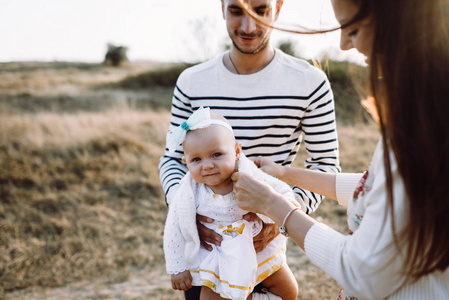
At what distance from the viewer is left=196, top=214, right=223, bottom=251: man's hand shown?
184cm

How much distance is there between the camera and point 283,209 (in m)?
1.45

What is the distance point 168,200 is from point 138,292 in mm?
2014

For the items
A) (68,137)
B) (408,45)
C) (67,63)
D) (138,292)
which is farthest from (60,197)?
(67,63)

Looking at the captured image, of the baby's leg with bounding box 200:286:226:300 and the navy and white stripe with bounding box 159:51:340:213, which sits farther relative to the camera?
the navy and white stripe with bounding box 159:51:340:213

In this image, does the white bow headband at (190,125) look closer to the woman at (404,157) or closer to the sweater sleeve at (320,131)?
the sweater sleeve at (320,131)

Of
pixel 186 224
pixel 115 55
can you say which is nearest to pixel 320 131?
Result: pixel 186 224

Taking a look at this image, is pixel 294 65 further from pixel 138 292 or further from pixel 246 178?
pixel 138 292

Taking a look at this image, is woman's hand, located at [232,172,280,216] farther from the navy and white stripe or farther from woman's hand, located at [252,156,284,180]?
the navy and white stripe

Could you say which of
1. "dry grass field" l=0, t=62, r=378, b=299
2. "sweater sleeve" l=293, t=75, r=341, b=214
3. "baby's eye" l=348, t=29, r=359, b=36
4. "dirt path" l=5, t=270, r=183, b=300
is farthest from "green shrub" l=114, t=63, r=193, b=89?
"baby's eye" l=348, t=29, r=359, b=36

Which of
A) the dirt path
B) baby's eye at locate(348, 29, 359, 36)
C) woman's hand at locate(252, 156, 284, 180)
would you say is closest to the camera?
baby's eye at locate(348, 29, 359, 36)

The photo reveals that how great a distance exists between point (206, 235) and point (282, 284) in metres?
0.47

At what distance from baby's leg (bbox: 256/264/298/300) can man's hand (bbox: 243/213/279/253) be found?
0.57 ft

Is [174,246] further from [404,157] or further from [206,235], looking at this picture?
[404,157]

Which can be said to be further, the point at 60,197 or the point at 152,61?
the point at 152,61
